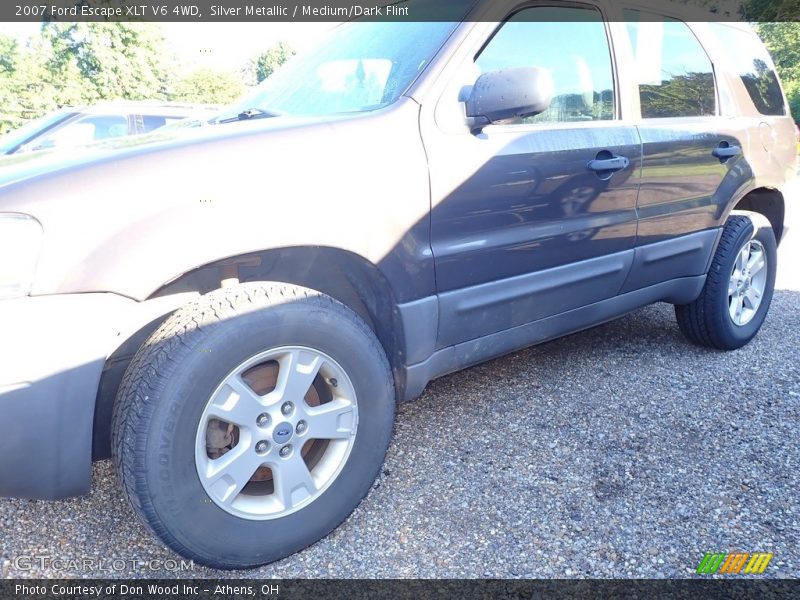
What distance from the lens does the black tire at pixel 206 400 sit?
1.58 meters

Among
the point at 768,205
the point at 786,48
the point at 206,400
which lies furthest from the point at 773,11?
the point at 206,400

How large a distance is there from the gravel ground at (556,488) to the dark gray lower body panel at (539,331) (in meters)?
0.41

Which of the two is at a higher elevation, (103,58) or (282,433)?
(103,58)

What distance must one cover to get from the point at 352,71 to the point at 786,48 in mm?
29241

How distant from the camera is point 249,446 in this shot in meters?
1.78

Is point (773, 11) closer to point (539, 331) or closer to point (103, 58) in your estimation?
point (103, 58)

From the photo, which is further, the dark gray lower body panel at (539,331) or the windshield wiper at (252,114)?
the windshield wiper at (252,114)

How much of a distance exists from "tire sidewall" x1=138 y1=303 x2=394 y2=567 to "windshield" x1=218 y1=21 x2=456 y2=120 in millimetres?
865

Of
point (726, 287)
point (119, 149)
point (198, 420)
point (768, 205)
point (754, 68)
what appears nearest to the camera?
point (198, 420)

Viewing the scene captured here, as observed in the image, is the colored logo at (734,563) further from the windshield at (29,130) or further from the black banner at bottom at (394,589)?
the windshield at (29,130)

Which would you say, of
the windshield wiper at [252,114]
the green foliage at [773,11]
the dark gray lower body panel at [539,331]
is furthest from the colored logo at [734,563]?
the green foliage at [773,11]

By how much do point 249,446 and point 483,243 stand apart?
1086 millimetres

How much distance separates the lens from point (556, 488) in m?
2.25

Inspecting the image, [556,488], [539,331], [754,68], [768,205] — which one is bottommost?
[556,488]
